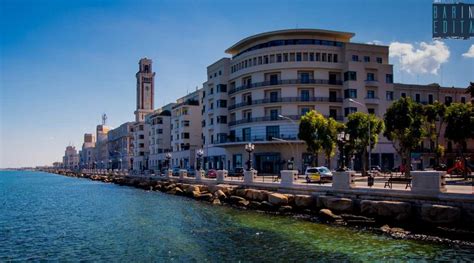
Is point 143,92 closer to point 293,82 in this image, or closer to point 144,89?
point 144,89

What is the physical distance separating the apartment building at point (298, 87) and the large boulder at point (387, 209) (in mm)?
39988

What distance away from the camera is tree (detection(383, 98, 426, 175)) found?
44.0m

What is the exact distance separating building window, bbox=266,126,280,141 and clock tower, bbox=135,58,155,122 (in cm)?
9223

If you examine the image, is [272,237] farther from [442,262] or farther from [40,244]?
[40,244]

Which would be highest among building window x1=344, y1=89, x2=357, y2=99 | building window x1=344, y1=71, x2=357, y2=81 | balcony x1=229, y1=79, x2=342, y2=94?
building window x1=344, y1=71, x2=357, y2=81

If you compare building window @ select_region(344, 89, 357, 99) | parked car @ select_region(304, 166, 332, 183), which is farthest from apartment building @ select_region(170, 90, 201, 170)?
parked car @ select_region(304, 166, 332, 183)

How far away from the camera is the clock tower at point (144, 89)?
506 ft

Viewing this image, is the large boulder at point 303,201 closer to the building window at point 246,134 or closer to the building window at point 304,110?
the building window at point 304,110

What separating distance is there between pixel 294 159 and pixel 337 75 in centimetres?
1591

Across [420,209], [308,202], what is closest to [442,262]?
[420,209]

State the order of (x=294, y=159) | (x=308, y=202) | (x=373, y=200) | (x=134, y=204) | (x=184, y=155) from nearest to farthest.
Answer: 1. (x=373, y=200)
2. (x=308, y=202)
3. (x=134, y=204)
4. (x=294, y=159)
5. (x=184, y=155)

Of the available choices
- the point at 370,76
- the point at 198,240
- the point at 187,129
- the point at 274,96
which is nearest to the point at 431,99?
the point at 370,76

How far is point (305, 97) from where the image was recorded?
6788cm

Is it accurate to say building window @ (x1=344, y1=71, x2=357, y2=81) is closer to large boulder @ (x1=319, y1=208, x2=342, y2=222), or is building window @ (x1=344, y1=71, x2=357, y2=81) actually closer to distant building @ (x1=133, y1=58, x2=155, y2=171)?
large boulder @ (x1=319, y1=208, x2=342, y2=222)
